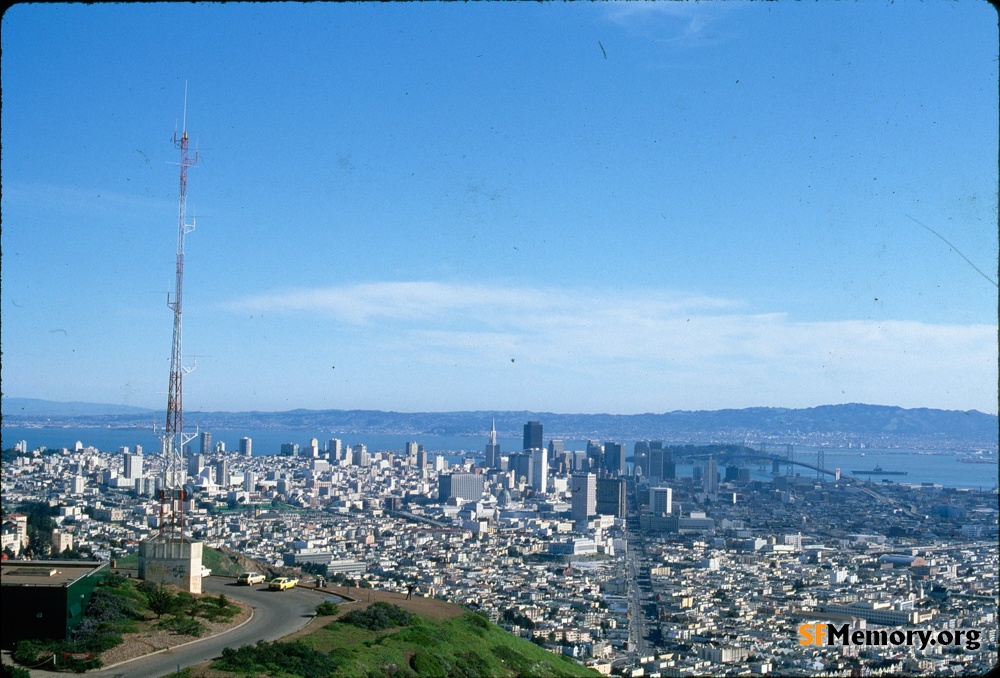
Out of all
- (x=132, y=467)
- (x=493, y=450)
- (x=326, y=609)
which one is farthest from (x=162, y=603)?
(x=493, y=450)

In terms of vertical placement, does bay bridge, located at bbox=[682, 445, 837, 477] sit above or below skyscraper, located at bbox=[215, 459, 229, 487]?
above

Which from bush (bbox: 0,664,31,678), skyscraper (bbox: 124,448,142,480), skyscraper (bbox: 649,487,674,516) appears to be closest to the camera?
bush (bbox: 0,664,31,678)

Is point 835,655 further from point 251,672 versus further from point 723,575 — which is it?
point 723,575

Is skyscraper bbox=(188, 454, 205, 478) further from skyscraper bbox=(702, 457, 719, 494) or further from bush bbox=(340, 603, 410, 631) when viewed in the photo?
bush bbox=(340, 603, 410, 631)

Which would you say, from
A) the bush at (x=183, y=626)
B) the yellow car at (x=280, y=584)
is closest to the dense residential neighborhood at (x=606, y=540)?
the yellow car at (x=280, y=584)

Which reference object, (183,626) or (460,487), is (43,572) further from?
(460,487)

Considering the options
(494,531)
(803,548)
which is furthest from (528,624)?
(494,531)

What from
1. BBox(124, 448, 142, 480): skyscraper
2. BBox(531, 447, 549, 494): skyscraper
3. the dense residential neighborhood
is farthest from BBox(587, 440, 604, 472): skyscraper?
BBox(124, 448, 142, 480): skyscraper

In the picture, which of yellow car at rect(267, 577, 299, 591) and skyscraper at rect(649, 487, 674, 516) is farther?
skyscraper at rect(649, 487, 674, 516)
